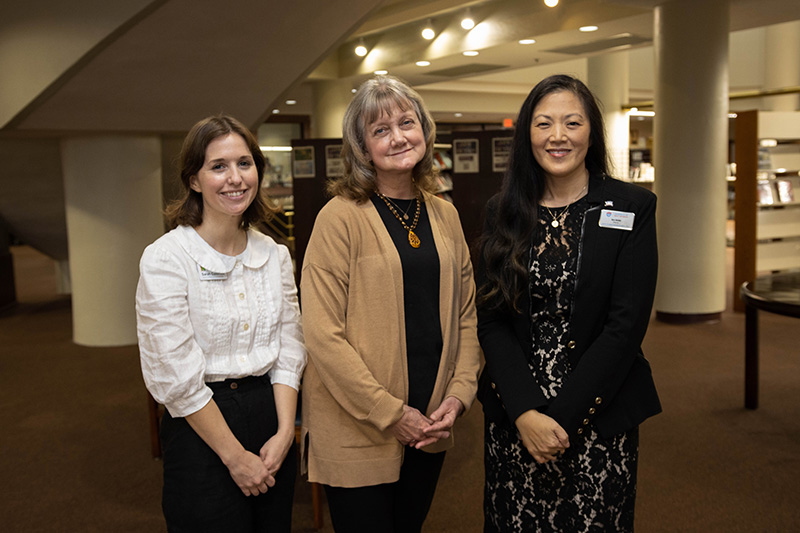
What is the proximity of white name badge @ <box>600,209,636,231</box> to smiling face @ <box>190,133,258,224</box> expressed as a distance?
0.96 meters

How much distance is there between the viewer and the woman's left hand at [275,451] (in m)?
1.93

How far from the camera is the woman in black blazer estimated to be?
6.19ft

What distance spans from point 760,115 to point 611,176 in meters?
7.28

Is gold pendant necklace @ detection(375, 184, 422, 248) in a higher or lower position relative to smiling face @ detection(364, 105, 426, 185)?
lower

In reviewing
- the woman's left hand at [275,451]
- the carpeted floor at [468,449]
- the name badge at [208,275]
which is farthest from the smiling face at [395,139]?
the carpeted floor at [468,449]

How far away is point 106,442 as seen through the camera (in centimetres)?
450

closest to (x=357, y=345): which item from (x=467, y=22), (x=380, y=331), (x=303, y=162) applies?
(x=380, y=331)

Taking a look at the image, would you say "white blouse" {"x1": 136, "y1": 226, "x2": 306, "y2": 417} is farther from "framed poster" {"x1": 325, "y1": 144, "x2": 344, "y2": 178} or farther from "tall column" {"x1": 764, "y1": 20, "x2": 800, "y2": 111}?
"tall column" {"x1": 764, "y1": 20, "x2": 800, "y2": 111}

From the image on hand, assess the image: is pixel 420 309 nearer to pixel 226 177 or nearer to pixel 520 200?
pixel 520 200

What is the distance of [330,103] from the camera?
1200cm

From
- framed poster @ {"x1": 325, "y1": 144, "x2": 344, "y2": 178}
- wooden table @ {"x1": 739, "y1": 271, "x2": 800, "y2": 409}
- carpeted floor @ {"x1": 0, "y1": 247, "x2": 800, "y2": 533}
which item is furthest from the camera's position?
framed poster @ {"x1": 325, "y1": 144, "x2": 344, "y2": 178}

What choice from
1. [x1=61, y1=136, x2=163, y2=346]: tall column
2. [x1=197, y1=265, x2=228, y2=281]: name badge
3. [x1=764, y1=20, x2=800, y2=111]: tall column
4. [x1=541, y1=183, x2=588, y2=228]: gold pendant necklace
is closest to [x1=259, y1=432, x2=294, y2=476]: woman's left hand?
[x1=197, y1=265, x2=228, y2=281]: name badge

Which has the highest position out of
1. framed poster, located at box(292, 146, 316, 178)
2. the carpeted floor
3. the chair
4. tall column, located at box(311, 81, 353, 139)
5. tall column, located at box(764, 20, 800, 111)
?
tall column, located at box(764, 20, 800, 111)

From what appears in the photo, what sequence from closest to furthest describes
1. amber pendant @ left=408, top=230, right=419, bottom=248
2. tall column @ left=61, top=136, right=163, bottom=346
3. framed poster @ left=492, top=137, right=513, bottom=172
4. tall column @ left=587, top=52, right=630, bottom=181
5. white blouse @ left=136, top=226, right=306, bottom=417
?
white blouse @ left=136, top=226, right=306, bottom=417 < amber pendant @ left=408, top=230, right=419, bottom=248 < tall column @ left=61, top=136, right=163, bottom=346 < framed poster @ left=492, top=137, right=513, bottom=172 < tall column @ left=587, top=52, right=630, bottom=181
